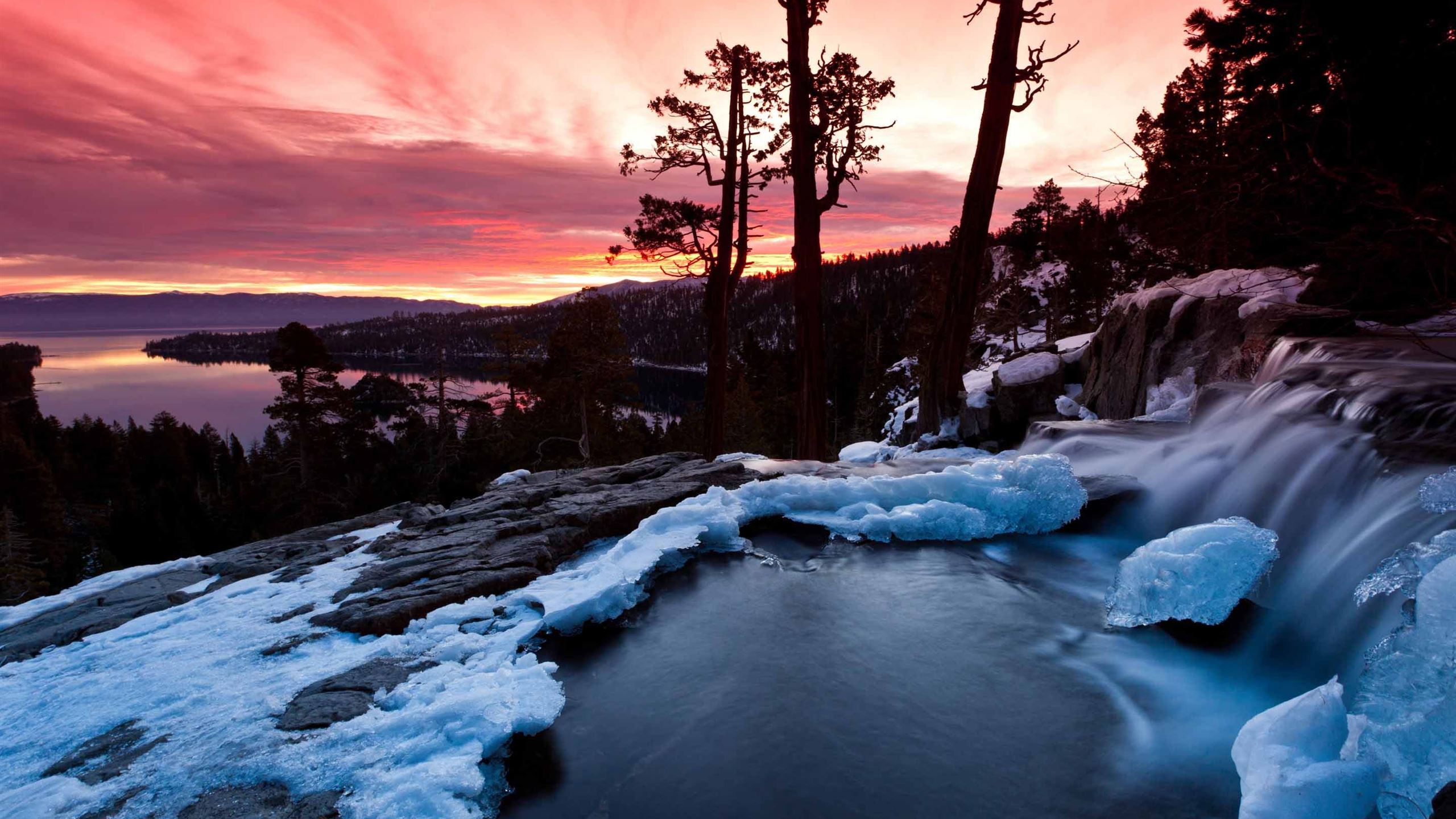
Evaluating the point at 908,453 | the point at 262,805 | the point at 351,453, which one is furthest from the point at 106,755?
the point at 351,453

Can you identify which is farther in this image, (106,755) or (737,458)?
(737,458)

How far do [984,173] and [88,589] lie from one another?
14811mm

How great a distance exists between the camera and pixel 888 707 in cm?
412

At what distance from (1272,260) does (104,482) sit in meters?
80.2

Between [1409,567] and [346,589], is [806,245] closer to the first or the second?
[346,589]

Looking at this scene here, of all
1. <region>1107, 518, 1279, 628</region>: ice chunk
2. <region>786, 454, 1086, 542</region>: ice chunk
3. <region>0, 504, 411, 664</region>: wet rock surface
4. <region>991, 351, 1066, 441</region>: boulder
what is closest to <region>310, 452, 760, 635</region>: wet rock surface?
<region>0, 504, 411, 664</region>: wet rock surface

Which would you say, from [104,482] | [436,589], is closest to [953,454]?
[436,589]

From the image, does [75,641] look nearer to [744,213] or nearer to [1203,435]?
[1203,435]

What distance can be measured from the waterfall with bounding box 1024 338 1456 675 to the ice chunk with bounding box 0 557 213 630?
10761 millimetres

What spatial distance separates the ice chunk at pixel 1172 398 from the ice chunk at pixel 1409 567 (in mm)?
6711

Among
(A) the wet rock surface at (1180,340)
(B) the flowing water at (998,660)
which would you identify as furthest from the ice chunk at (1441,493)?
(A) the wet rock surface at (1180,340)

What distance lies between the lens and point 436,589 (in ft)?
18.1

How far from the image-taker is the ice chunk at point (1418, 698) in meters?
2.56

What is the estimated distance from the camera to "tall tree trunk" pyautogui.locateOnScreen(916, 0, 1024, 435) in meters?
12.0
